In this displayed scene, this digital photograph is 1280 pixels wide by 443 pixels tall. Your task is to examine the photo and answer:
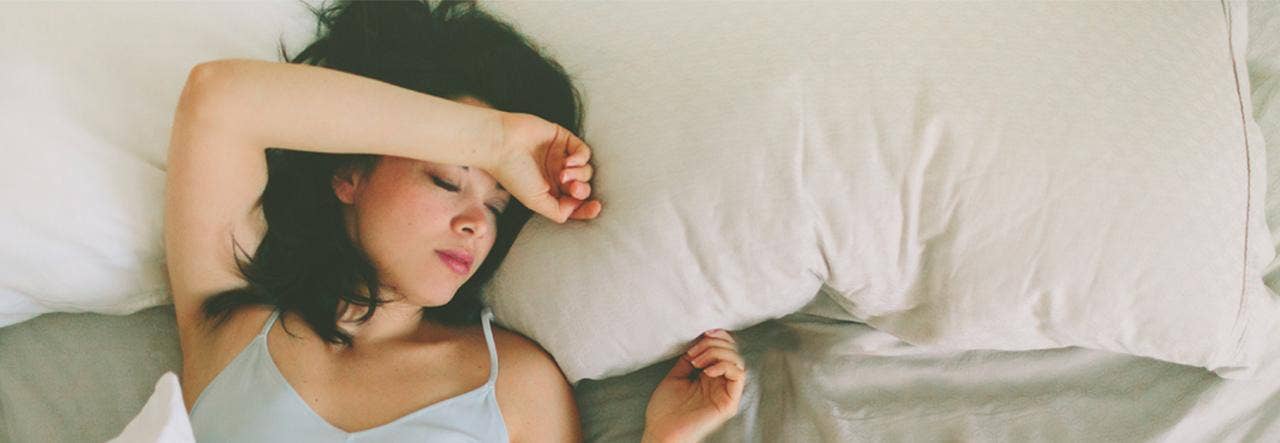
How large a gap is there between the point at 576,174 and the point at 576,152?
0.03 metres

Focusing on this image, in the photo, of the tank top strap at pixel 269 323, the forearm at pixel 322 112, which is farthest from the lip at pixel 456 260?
the tank top strap at pixel 269 323

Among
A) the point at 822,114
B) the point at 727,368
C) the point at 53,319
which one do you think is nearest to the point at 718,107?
the point at 822,114

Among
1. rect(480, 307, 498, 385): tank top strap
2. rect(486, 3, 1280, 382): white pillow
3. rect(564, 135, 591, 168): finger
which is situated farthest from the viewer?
rect(480, 307, 498, 385): tank top strap

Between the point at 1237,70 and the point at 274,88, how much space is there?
89cm

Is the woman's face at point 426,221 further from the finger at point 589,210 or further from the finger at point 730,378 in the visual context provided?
the finger at point 730,378

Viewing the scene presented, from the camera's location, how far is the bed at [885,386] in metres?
0.93

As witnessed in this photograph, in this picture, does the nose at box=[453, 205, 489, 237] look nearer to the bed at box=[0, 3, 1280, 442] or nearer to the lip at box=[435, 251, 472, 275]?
the lip at box=[435, 251, 472, 275]

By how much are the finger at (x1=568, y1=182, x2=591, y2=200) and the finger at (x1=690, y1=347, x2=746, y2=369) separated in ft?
0.75

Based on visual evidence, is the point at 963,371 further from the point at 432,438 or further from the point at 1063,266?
the point at 432,438

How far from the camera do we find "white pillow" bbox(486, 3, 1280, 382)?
0.75m

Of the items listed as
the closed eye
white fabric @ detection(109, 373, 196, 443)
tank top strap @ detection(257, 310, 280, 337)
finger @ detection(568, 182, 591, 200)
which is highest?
finger @ detection(568, 182, 591, 200)

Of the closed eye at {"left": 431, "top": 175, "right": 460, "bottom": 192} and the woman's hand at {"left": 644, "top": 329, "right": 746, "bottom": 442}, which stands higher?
the closed eye at {"left": 431, "top": 175, "right": 460, "bottom": 192}

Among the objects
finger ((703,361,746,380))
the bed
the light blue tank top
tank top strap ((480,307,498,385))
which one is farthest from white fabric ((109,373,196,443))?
finger ((703,361,746,380))

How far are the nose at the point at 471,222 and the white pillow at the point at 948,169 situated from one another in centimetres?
10
